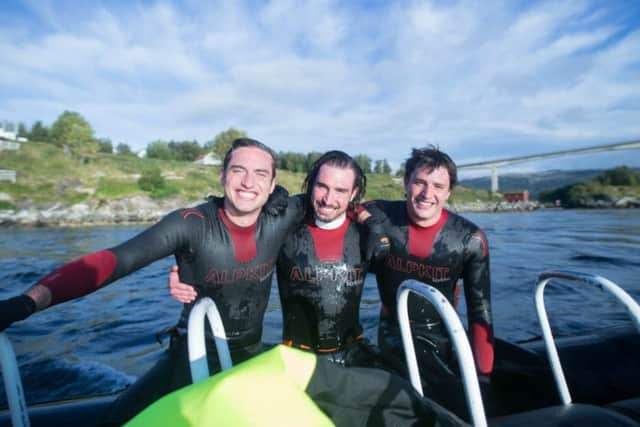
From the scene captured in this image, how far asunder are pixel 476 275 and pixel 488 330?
0.45 m

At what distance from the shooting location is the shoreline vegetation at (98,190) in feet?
124

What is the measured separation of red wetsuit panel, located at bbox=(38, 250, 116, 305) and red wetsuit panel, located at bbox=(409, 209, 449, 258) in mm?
2354

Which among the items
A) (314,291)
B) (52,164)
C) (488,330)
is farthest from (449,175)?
(52,164)

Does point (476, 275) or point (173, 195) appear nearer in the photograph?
point (476, 275)

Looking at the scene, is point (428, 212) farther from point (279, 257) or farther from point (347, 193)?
point (279, 257)

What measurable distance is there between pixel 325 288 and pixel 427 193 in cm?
120

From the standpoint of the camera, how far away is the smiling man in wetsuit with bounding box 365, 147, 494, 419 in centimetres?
291

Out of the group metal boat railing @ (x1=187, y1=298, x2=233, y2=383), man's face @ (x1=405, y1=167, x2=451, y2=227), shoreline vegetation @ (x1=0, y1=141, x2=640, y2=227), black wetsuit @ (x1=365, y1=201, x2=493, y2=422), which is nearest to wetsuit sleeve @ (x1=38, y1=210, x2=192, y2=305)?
metal boat railing @ (x1=187, y1=298, x2=233, y2=383)

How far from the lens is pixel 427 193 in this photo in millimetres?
3084

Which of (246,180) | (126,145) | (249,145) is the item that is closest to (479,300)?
(246,180)

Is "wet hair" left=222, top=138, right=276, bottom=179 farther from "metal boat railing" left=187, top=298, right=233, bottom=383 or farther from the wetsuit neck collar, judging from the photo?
"metal boat railing" left=187, top=298, right=233, bottom=383

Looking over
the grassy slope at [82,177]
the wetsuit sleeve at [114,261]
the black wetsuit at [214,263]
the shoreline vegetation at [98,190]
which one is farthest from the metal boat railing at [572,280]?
the grassy slope at [82,177]

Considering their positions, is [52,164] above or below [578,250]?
above

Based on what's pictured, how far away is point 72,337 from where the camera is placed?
6488mm
